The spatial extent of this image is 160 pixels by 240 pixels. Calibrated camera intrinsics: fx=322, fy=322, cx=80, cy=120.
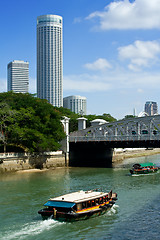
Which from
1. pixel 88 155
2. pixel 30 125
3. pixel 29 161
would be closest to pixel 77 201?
pixel 29 161

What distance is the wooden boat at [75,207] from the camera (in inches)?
970

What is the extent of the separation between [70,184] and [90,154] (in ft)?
106

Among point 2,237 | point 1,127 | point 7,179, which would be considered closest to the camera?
point 2,237

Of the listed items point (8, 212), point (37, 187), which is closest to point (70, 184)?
point (37, 187)

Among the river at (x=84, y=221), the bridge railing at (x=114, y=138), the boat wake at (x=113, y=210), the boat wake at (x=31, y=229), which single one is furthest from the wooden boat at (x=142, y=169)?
the boat wake at (x=31, y=229)

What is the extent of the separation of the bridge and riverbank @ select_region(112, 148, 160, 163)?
4439 mm

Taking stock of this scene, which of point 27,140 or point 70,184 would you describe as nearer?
point 70,184

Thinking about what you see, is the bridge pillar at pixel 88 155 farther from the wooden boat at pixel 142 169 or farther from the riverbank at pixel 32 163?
the wooden boat at pixel 142 169

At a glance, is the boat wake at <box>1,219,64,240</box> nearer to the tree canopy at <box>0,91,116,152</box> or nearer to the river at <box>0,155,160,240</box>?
the river at <box>0,155,160,240</box>

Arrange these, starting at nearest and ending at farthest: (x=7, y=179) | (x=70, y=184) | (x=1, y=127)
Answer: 1. (x=70, y=184)
2. (x=7, y=179)
3. (x=1, y=127)

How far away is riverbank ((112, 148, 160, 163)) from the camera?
79.7 meters

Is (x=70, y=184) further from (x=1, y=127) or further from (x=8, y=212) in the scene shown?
(x=1, y=127)

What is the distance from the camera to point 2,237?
21.2 metres

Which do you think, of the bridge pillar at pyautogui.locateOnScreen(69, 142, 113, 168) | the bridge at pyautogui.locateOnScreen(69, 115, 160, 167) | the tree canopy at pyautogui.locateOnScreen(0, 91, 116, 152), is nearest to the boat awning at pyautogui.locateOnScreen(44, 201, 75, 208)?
the tree canopy at pyautogui.locateOnScreen(0, 91, 116, 152)
